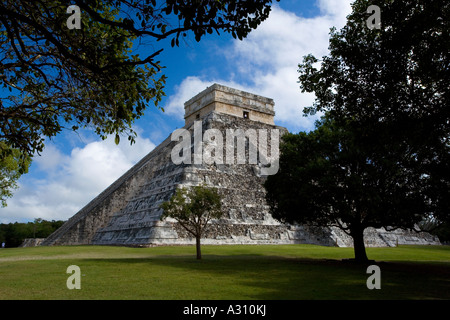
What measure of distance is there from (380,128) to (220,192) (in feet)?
47.2

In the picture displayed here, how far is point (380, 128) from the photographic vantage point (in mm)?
8680

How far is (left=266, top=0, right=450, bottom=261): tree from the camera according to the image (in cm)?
765

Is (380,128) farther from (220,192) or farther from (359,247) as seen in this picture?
(220,192)

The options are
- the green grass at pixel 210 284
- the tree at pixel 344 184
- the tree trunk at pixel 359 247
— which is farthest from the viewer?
the tree trunk at pixel 359 247

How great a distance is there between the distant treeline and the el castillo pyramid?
1125 inches

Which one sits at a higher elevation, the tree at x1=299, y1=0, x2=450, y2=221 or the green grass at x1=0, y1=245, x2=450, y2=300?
the tree at x1=299, y1=0, x2=450, y2=221

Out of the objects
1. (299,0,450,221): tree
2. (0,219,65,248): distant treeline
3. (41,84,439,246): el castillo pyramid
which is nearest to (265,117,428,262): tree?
(299,0,450,221): tree

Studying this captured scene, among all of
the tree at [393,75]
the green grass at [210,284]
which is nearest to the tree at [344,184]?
the tree at [393,75]

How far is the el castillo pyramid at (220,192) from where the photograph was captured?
2034cm

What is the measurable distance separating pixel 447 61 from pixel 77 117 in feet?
25.6

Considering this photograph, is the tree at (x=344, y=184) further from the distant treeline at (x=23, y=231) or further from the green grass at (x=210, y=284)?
the distant treeline at (x=23, y=231)

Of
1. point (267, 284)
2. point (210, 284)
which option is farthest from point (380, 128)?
point (210, 284)

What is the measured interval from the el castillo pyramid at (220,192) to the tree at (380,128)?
7744mm

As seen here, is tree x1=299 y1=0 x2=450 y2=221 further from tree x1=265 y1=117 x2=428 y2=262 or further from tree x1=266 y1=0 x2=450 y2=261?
tree x1=265 y1=117 x2=428 y2=262
